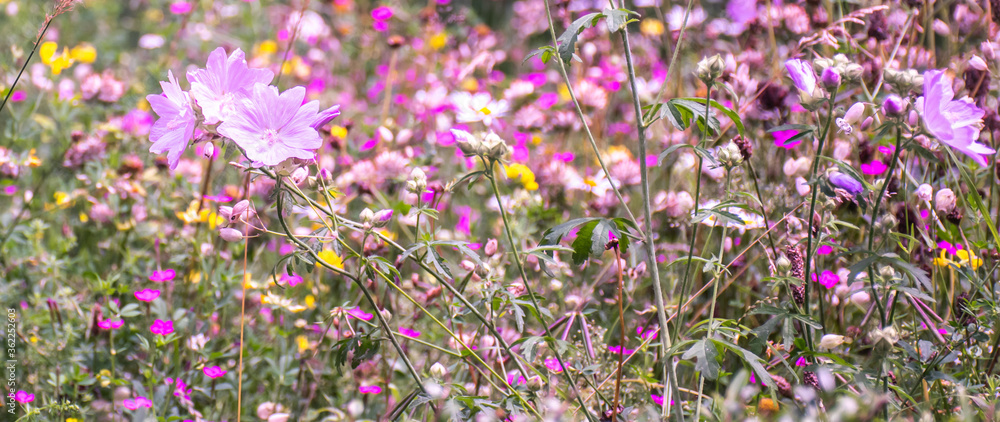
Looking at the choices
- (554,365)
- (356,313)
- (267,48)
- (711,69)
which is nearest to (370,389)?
(356,313)

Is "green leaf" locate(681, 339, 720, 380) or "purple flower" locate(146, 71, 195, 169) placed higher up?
"purple flower" locate(146, 71, 195, 169)

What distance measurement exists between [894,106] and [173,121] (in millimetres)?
1032

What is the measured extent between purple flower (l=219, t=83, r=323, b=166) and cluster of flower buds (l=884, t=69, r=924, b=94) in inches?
31.6

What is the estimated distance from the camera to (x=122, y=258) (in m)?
2.16

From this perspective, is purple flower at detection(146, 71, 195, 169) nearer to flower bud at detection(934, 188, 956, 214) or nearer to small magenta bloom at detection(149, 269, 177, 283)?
small magenta bloom at detection(149, 269, 177, 283)

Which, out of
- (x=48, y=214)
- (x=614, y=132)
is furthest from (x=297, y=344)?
(x=614, y=132)

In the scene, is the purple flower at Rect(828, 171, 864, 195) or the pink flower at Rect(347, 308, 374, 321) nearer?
the purple flower at Rect(828, 171, 864, 195)

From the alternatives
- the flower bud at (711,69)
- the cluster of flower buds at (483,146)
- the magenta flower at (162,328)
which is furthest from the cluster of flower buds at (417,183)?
the magenta flower at (162,328)

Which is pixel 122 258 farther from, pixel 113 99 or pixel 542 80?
pixel 542 80

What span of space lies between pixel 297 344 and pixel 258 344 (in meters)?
0.10

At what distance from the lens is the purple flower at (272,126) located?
3.08 feet

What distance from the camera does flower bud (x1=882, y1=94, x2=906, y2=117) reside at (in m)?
0.91

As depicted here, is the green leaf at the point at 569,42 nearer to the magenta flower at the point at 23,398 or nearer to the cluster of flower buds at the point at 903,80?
the cluster of flower buds at the point at 903,80

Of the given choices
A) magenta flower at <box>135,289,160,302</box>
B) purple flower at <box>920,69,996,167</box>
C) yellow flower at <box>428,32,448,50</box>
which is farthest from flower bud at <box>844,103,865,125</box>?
yellow flower at <box>428,32,448,50</box>
